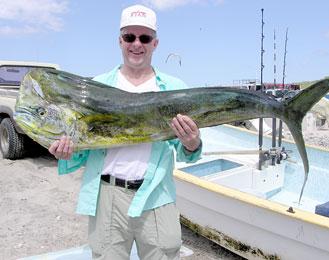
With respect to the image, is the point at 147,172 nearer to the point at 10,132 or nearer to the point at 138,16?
the point at 138,16

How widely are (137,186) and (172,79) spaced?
0.75m

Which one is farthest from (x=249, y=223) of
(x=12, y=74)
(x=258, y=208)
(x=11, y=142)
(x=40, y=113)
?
(x=12, y=74)

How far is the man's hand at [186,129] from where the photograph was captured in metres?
1.92

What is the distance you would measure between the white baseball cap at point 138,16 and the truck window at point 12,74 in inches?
263

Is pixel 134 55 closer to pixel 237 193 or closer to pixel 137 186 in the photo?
pixel 137 186

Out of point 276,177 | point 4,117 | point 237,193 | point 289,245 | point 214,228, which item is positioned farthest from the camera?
point 4,117

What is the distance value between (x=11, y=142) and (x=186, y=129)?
5984 millimetres

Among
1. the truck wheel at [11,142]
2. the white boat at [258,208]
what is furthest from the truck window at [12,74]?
the white boat at [258,208]

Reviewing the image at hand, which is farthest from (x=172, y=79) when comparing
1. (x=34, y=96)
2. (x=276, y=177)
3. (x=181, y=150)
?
(x=276, y=177)

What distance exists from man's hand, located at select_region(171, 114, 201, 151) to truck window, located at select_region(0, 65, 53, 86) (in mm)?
6953

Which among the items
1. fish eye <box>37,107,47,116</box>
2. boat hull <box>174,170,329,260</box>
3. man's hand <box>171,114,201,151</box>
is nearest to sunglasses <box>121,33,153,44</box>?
man's hand <box>171,114,201,151</box>

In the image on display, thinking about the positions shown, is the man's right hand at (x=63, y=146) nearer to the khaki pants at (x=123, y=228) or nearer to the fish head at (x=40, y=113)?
the fish head at (x=40, y=113)

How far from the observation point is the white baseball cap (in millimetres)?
1944

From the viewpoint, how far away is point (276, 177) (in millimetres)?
5133
